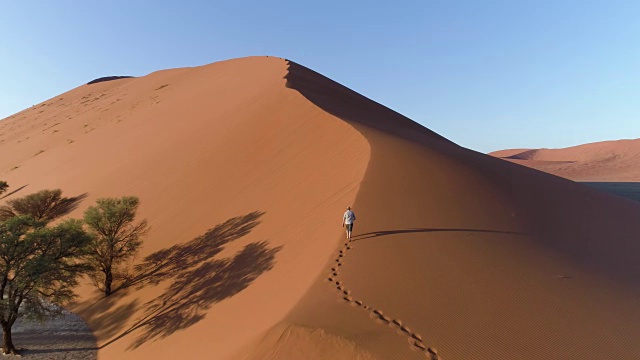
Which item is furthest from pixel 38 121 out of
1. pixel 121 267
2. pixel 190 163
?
pixel 121 267

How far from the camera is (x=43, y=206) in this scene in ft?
54.9

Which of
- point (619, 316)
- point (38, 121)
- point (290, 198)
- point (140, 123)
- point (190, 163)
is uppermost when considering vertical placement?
point (38, 121)

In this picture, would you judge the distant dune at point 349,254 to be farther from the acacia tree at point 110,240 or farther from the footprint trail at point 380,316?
the acacia tree at point 110,240

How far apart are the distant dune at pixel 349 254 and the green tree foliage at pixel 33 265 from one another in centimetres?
150

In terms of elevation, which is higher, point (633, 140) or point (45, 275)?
point (633, 140)

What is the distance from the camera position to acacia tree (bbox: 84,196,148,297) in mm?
11039

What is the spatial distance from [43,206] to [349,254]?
16370mm

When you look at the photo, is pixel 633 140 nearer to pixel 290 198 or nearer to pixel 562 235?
pixel 562 235

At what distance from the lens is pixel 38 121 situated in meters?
46.8

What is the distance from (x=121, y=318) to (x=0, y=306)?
258 cm

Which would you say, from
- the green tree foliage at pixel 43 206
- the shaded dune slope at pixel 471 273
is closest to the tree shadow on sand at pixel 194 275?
the shaded dune slope at pixel 471 273

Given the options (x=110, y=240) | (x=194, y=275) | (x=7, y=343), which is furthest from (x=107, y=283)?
(x=194, y=275)

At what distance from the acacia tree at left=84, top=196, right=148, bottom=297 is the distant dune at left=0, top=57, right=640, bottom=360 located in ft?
1.72

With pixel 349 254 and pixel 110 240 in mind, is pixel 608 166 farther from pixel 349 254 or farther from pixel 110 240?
pixel 110 240
